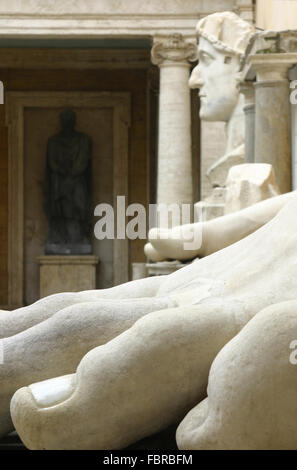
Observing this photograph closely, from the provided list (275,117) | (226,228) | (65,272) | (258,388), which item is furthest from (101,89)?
(258,388)

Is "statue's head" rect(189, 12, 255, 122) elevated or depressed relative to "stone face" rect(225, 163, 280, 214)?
elevated

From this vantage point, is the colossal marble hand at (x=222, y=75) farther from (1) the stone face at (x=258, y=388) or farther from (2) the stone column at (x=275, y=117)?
(1) the stone face at (x=258, y=388)

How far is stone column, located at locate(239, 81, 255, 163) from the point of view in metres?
9.28

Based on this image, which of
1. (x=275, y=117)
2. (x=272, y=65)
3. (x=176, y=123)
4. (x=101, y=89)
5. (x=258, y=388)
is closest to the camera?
(x=258, y=388)

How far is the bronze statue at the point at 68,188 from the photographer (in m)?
22.5

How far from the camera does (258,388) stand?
1714 mm

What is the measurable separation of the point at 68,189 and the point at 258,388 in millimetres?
21008

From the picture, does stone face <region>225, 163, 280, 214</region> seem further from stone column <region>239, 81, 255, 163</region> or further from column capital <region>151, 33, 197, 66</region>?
column capital <region>151, 33, 197, 66</region>

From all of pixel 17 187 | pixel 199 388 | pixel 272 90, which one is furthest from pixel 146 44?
pixel 199 388

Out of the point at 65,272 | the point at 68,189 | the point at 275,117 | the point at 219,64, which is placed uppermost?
the point at 219,64

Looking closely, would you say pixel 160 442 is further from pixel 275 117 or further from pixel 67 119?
pixel 67 119

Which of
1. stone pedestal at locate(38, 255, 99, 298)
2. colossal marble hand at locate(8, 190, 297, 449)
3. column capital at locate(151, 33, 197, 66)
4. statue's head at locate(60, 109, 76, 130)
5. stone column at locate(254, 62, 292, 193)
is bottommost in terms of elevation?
stone pedestal at locate(38, 255, 99, 298)

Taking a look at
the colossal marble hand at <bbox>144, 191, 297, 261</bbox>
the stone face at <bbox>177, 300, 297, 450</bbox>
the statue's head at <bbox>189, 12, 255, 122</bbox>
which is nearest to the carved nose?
the statue's head at <bbox>189, 12, 255, 122</bbox>

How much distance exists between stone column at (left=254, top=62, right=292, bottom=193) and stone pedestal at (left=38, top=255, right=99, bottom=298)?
42.6ft
